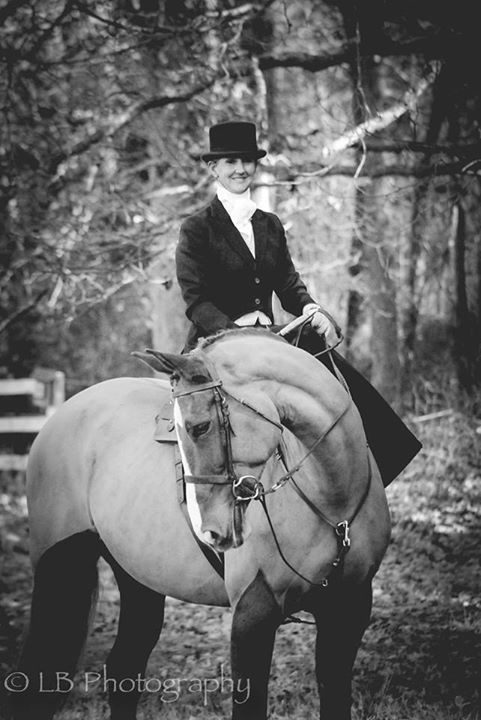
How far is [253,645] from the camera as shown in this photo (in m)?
3.21

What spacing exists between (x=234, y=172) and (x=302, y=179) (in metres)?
3.12

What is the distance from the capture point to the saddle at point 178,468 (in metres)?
3.56

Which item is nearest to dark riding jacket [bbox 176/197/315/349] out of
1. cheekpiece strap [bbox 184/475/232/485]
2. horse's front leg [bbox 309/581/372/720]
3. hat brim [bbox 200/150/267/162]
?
hat brim [bbox 200/150/267/162]

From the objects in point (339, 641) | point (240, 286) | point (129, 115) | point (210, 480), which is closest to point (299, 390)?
point (210, 480)

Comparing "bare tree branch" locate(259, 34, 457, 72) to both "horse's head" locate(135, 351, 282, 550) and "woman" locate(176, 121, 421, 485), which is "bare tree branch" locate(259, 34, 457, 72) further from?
"horse's head" locate(135, 351, 282, 550)

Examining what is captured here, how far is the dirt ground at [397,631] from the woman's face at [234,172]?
3.26 metres

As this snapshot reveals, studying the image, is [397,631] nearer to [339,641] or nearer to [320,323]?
[339,641]

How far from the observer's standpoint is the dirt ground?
4.91 meters

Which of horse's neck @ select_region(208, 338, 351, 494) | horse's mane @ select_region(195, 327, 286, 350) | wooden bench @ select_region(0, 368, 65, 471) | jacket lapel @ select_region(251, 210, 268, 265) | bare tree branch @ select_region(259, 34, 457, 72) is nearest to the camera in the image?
horse's neck @ select_region(208, 338, 351, 494)

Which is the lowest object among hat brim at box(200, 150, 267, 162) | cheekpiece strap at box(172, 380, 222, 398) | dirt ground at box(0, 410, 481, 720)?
dirt ground at box(0, 410, 481, 720)

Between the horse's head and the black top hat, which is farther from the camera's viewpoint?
the black top hat

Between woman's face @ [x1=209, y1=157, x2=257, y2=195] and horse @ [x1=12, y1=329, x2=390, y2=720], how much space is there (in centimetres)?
97

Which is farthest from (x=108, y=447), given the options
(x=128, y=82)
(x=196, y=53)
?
(x=128, y=82)

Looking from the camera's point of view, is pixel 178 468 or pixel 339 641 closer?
pixel 339 641
